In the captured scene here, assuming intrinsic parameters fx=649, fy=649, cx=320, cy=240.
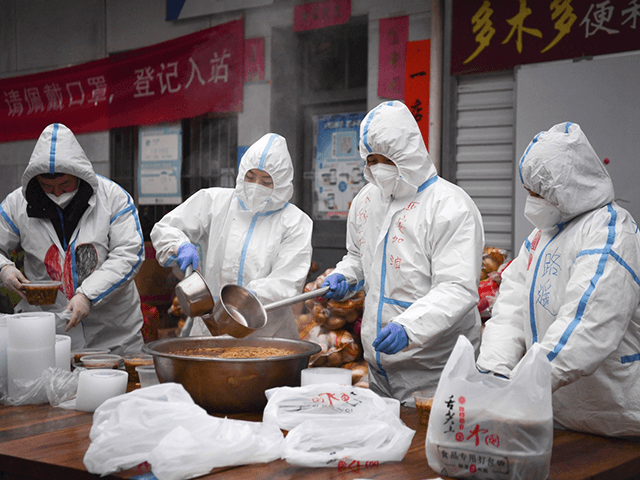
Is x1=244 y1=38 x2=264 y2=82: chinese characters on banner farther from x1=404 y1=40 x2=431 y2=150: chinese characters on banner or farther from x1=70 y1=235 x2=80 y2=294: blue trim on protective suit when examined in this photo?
x1=70 y1=235 x2=80 y2=294: blue trim on protective suit

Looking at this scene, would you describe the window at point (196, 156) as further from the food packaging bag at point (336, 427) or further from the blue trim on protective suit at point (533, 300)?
the food packaging bag at point (336, 427)

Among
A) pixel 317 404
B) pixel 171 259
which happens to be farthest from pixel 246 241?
pixel 317 404

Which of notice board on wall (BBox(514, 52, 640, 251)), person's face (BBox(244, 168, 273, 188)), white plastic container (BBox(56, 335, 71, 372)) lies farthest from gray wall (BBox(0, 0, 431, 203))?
white plastic container (BBox(56, 335, 71, 372))

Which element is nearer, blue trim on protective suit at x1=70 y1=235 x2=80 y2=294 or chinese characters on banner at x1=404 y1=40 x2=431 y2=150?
blue trim on protective suit at x1=70 y1=235 x2=80 y2=294

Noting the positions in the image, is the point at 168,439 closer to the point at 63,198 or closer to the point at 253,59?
the point at 63,198

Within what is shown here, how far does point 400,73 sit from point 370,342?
8.94 feet

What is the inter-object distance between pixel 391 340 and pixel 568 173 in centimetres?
78

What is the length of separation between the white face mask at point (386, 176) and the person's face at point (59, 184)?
5.42 feet

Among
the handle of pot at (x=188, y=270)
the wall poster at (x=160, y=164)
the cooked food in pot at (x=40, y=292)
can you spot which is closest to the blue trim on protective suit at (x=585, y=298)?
the handle of pot at (x=188, y=270)

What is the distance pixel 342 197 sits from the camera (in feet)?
17.8

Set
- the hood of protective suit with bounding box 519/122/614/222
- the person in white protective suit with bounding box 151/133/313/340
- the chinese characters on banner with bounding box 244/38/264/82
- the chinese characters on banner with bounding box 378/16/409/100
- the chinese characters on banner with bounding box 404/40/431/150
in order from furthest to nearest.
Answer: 1. the chinese characters on banner with bounding box 244/38/264/82
2. the chinese characters on banner with bounding box 378/16/409/100
3. the chinese characters on banner with bounding box 404/40/431/150
4. the person in white protective suit with bounding box 151/133/313/340
5. the hood of protective suit with bounding box 519/122/614/222

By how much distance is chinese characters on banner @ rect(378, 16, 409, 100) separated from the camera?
190 inches

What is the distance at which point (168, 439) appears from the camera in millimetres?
1567

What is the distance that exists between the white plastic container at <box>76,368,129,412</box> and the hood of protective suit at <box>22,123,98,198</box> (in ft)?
4.76
